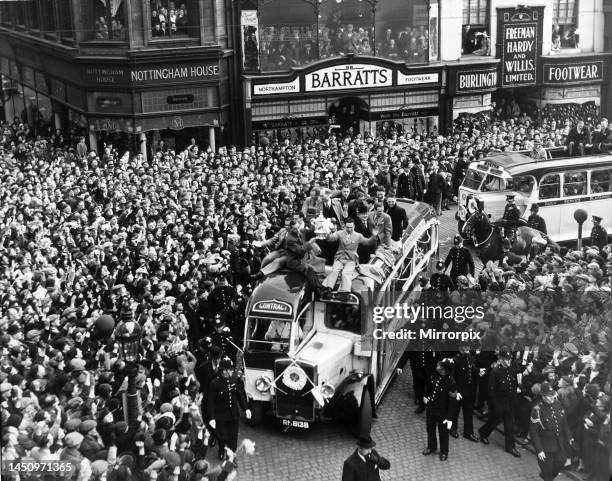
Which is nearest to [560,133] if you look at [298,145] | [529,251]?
[298,145]

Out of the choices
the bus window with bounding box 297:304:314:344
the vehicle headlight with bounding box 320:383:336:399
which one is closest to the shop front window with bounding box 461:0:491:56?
the bus window with bounding box 297:304:314:344

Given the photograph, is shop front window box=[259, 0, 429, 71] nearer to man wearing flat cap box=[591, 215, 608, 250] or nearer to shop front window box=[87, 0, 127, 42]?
shop front window box=[87, 0, 127, 42]

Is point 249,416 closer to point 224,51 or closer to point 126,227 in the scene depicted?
point 126,227

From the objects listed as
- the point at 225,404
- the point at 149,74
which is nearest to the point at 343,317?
the point at 225,404

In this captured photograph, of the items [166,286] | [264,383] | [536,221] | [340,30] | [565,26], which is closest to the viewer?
[264,383]

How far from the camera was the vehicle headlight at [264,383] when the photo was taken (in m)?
14.4

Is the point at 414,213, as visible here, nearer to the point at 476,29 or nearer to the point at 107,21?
the point at 107,21

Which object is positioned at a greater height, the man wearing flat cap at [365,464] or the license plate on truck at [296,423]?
the man wearing flat cap at [365,464]

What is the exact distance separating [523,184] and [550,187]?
0.75 metres

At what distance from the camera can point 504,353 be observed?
14.5 m

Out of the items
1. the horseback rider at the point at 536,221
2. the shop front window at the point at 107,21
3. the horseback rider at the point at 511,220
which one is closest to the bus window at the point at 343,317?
the horseback rider at the point at 511,220

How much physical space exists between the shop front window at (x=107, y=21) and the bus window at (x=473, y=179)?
13.5m

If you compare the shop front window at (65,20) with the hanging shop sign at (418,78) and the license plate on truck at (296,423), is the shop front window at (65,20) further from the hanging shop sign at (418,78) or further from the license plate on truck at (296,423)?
the license plate on truck at (296,423)

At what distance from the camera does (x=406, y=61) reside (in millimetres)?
35438
